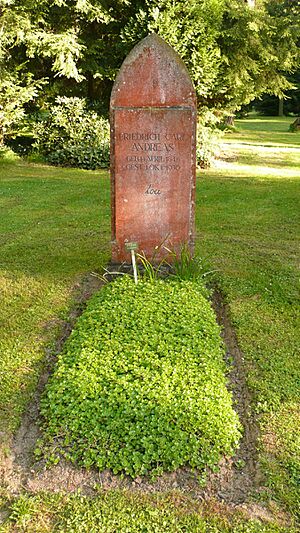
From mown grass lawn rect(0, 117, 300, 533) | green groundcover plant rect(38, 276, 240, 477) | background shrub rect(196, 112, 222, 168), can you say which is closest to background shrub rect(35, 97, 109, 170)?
mown grass lawn rect(0, 117, 300, 533)

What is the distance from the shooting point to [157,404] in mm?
3498

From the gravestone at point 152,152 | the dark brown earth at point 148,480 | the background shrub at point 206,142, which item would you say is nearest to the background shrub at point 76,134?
the background shrub at point 206,142

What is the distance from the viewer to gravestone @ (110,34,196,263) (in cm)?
552

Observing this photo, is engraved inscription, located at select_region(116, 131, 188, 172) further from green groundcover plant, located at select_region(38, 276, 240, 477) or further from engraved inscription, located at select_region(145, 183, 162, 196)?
green groundcover plant, located at select_region(38, 276, 240, 477)

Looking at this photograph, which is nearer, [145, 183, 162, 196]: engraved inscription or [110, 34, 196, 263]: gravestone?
[110, 34, 196, 263]: gravestone

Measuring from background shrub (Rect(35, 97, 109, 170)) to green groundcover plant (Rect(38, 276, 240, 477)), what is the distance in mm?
9670

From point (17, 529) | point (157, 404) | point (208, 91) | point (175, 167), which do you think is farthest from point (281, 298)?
point (208, 91)

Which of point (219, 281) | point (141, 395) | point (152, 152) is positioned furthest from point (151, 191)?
point (141, 395)

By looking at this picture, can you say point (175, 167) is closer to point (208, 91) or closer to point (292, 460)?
point (292, 460)

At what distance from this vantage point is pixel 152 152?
5.70 m

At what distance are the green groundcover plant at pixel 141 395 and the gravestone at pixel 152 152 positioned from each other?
4.72 ft

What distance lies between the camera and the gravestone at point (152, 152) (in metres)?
5.52

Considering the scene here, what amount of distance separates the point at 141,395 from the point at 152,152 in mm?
3047

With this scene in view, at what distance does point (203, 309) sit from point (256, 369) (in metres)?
0.85
